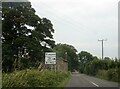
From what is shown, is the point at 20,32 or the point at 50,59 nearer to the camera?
the point at 50,59

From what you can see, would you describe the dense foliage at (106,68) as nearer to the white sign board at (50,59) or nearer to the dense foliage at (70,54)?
the white sign board at (50,59)

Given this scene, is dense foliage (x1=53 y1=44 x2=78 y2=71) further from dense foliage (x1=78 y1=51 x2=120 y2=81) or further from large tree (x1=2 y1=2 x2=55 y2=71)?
large tree (x1=2 y1=2 x2=55 y2=71)

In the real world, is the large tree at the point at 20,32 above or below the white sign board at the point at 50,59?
above

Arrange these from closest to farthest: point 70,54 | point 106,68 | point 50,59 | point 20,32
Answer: point 50,59, point 20,32, point 106,68, point 70,54

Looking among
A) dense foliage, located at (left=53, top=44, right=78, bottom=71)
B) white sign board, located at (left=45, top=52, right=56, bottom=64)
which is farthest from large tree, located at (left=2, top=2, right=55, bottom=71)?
dense foliage, located at (left=53, top=44, right=78, bottom=71)

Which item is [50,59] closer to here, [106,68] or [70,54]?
[106,68]

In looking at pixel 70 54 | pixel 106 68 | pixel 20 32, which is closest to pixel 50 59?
pixel 20 32

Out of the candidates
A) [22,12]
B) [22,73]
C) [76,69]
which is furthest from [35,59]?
[76,69]

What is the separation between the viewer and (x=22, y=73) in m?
19.2

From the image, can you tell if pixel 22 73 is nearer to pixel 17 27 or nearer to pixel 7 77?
pixel 7 77

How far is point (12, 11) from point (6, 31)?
9.38 ft

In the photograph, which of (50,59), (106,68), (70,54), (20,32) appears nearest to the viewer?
(50,59)

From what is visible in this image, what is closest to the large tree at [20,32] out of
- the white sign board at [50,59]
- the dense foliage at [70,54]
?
the white sign board at [50,59]

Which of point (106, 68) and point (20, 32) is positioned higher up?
point (20, 32)
